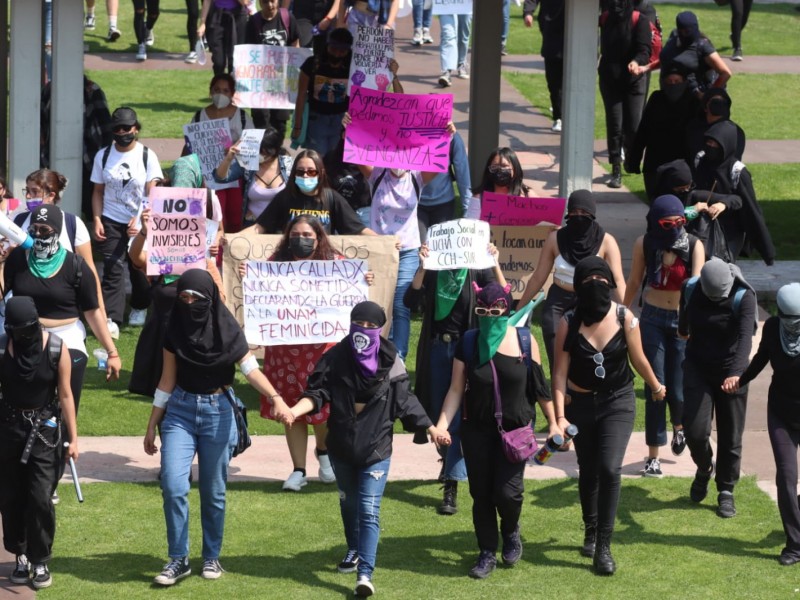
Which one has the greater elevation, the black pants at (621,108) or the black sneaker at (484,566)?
the black pants at (621,108)

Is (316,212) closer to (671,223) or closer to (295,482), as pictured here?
(295,482)

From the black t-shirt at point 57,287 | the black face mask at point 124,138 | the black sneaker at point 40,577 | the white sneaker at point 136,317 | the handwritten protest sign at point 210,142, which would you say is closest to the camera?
the black sneaker at point 40,577

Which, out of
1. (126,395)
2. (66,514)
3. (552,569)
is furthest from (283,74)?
(552,569)

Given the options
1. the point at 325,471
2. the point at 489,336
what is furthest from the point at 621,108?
the point at 489,336

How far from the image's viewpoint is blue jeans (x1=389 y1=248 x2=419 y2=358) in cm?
1177

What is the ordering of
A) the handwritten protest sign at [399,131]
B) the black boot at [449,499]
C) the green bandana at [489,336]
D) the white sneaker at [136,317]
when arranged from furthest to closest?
Answer: 1. the white sneaker at [136,317]
2. the handwritten protest sign at [399,131]
3. the black boot at [449,499]
4. the green bandana at [489,336]

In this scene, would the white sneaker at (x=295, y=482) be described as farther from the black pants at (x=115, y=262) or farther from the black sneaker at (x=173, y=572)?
the black pants at (x=115, y=262)

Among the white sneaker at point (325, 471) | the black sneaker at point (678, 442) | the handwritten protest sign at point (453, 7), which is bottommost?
the white sneaker at point (325, 471)

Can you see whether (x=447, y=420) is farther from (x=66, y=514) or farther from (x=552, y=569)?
(x=66, y=514)

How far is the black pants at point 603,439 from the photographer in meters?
9.07

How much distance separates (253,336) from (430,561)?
2.03 metres

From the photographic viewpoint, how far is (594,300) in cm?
899

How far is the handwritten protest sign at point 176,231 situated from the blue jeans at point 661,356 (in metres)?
3.02

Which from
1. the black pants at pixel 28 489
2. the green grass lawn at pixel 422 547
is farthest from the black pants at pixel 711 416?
the black pants at pixel 28 489
